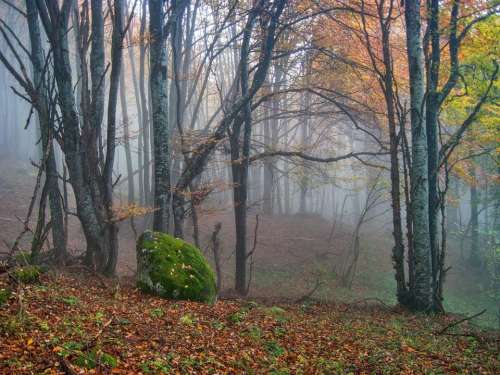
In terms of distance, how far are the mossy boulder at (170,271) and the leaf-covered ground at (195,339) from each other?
0.99 feet

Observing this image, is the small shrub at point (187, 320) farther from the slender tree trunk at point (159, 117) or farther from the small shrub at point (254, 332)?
the slender tree trunk at point (159, 117)

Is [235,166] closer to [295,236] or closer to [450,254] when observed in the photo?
[295,236]

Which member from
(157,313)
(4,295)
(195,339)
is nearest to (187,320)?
(157,313)

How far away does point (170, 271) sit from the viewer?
8125mm

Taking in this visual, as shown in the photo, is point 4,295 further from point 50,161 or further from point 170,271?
point 50,161

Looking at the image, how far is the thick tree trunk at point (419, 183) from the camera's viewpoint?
10.3m

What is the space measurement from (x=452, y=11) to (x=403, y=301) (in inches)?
291

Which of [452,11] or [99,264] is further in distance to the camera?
[452,11]

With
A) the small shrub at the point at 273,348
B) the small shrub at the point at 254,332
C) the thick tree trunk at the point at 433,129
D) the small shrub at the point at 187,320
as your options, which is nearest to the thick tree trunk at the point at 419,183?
the thick tree trunk at the point at 433,129

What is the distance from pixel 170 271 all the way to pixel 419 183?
6077mm

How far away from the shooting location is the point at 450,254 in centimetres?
2641

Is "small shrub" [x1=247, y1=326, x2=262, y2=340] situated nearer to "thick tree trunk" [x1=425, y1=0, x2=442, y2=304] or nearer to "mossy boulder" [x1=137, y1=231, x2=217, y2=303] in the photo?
"mossy boulder" [x1=137, y1=231, x2=217, y2=303]

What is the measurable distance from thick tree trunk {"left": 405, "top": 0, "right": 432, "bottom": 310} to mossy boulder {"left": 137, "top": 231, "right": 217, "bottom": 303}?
16.3 ft

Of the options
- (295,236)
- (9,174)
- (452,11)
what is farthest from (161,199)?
(9,174)
